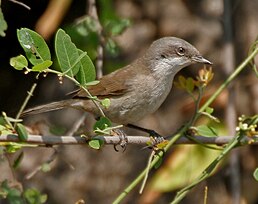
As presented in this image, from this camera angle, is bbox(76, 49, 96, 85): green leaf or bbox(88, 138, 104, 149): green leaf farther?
bbox(88, 138, 104, 149): green leaf

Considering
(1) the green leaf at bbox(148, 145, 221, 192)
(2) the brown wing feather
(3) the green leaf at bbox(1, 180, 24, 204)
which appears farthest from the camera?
(1) the green leaf at bbox(148, 145, 221, 192)

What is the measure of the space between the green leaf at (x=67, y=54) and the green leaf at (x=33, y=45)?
0.26ft

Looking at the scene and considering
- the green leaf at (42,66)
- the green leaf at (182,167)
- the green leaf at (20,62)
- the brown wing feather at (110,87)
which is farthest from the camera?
the green leaf at (182,167)

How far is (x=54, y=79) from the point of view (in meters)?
6.17

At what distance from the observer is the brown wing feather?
4207 millimetres

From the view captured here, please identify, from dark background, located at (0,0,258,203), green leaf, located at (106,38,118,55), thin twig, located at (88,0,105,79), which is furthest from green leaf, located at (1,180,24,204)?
dark background, located at (0,0,258,203)

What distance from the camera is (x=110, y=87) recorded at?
4.29m

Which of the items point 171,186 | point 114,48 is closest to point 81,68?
point 114,48

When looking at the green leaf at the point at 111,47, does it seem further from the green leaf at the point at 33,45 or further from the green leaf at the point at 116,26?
the green leaf at the point at 33,45

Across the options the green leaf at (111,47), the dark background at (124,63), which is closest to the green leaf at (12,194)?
the green leaf at (111,47)

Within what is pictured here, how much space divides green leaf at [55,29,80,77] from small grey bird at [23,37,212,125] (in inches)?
50.2

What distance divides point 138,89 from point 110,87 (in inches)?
7.5

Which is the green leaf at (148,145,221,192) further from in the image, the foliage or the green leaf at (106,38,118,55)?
the foliage

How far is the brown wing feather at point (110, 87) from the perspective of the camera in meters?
4.21
